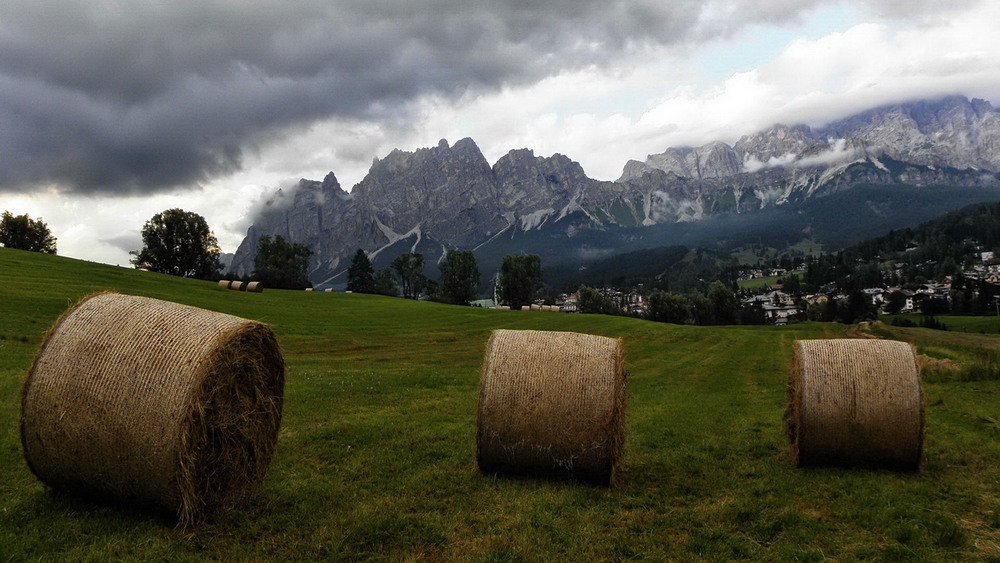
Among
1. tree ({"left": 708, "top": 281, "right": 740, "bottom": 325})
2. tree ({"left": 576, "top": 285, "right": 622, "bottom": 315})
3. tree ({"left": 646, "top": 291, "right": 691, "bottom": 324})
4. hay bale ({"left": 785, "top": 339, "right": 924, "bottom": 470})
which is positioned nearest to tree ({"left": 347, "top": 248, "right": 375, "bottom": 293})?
tree ({"left": 576, "top": 285, "right": 622, "bottom": 315})

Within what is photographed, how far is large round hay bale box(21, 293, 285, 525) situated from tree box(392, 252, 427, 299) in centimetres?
12231

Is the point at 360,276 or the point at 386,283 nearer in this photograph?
the point at 360,276

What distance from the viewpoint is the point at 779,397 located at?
1938cm

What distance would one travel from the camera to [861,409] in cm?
991

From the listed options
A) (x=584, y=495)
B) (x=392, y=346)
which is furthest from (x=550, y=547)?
(x=392, y=346)

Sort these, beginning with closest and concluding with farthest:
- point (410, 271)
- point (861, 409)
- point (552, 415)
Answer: point (552, 415) < point (861, 409) < point (410, 271)

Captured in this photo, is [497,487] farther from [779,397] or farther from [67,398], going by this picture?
[779,397]

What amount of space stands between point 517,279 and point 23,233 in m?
83.8

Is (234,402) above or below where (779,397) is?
above

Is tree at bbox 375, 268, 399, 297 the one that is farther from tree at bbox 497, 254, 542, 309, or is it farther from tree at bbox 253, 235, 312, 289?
tree at bbox 497, 254, 542, 309

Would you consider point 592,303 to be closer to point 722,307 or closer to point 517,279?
point 517,279

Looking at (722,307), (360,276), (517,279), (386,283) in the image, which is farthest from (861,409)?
(386,283)

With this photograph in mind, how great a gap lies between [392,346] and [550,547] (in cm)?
2526

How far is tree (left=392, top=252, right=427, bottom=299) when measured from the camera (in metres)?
129
